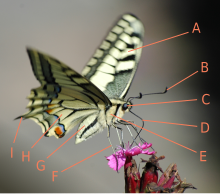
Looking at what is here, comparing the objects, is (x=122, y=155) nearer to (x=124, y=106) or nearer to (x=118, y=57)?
(x=124, y=106)

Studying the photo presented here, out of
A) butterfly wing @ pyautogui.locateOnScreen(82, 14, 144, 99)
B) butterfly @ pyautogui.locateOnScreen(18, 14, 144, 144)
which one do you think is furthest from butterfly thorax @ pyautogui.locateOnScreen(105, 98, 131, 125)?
butterfly wing @ pyautogui.locateOnScreen(82, 14, 144, 99)

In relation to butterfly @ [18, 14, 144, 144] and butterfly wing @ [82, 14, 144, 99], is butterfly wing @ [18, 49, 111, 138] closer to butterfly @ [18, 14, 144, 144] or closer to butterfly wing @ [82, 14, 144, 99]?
butterfly @ [18, 14, 144, 144]

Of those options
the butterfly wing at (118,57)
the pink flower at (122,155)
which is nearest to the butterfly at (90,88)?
the butterfly wing at (118,57)

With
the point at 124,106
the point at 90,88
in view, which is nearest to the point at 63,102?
the point at 90,88

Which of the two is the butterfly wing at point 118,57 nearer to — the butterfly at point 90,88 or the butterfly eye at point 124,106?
the butterfly at point 90,88

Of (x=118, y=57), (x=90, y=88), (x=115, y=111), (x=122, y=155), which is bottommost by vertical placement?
(x=122, y=155)

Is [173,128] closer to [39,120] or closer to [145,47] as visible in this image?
[145,47]
